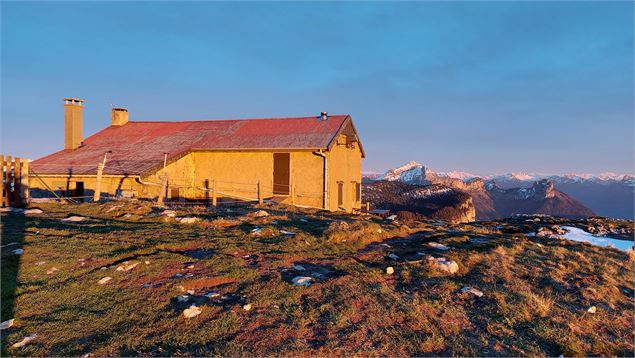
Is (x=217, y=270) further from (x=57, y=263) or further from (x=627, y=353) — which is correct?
(x=627, y=353)

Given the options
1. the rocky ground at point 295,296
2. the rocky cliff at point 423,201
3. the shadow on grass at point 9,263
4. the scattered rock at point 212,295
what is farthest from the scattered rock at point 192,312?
the rocky cliff at point 423,201

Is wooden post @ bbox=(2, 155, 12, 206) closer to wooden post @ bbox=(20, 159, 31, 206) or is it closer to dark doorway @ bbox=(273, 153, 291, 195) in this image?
wooden post @ bbox=(20, 159, 31, 206)

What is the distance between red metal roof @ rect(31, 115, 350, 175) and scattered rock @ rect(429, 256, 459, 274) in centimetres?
1372

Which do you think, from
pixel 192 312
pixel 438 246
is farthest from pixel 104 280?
pixel 438 246

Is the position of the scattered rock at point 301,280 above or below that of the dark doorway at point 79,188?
below

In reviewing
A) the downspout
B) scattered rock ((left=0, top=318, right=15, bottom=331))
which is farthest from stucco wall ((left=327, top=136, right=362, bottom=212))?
scattered rock ((left=0, top=318, right=15, bottom=331))

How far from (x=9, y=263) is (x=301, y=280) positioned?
5.63m

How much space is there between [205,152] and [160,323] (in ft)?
67.0

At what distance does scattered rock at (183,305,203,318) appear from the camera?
4840 mm

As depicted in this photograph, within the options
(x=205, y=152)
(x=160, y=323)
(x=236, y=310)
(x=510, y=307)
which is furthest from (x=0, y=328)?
(x=205, y=152)

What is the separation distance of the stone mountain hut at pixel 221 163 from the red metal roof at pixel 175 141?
0.07 metres


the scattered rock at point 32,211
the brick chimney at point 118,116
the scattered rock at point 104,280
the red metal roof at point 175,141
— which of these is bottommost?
the scattered rock at point 104,280

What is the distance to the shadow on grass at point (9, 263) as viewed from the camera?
4.82m

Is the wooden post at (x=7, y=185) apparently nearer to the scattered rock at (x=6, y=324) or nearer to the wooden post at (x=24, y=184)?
the wooden post at (x=24, y=184)
